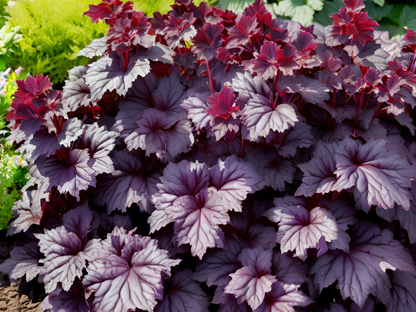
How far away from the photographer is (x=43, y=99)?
1911 millimetres

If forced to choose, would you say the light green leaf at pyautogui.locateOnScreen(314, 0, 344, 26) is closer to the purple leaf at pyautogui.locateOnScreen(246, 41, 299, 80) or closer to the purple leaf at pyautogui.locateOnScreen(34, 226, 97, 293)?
the purple leaf at pyautogui.locateOnScreen(246, 41, 299, 80)

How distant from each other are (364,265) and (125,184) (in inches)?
50.2

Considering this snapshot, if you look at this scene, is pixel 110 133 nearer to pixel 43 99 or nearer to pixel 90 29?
Result: pixel 43 99

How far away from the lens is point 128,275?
156cm

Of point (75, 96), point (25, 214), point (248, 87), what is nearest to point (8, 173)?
point (25, 214)

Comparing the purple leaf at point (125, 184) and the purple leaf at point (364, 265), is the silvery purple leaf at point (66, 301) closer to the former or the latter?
the purple leaf at point (125, 184)

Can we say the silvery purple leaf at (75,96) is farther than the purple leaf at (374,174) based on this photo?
Yes

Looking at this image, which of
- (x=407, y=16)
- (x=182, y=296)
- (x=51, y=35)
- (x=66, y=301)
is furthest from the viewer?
(x=407, y=16)

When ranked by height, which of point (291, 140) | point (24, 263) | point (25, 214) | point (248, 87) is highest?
point (248, 87)

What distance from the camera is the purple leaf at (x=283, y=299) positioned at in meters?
1.55

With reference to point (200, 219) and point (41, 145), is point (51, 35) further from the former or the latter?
point (200, 219)

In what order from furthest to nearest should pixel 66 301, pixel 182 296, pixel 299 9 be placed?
pixel 299 9
pixel 66 301
pixel 182 296

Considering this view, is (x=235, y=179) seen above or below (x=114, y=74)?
below

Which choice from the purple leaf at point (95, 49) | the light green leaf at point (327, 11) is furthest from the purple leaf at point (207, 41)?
the light green leaf at point (327, 11)
